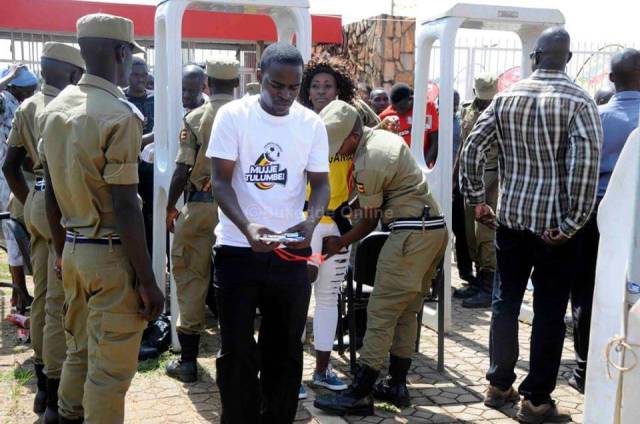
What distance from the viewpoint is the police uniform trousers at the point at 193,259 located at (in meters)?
4.60

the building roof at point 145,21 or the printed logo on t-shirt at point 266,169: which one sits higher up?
the building roof at point 145,21

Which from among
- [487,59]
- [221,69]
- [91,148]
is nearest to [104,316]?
[91,148]

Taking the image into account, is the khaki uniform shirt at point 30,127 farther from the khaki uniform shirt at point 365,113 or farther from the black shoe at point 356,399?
the black shoe at point 356,399

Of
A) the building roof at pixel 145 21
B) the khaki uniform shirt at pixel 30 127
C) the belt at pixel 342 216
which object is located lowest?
the belt at pixel 342 216

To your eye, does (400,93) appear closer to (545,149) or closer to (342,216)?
(342,216)

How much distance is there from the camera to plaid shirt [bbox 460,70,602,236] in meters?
3.68

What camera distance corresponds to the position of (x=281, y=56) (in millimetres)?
3053

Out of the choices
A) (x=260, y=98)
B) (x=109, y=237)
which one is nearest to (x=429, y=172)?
(x=260, y=98)

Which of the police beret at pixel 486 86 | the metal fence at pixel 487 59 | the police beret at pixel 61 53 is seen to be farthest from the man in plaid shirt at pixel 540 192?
the metal fence at pixel 487 59

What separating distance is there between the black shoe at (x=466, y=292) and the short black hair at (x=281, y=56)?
425 centimetres

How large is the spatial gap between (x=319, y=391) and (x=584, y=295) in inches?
70.4

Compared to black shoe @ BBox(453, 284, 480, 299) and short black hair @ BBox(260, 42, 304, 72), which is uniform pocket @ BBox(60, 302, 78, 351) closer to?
short black hair @ BBox(260, 42, 304, 72)

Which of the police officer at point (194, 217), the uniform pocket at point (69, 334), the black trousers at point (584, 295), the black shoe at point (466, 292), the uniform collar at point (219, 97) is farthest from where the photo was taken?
the black shoe at point (466, 292)

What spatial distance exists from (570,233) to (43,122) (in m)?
2.62
